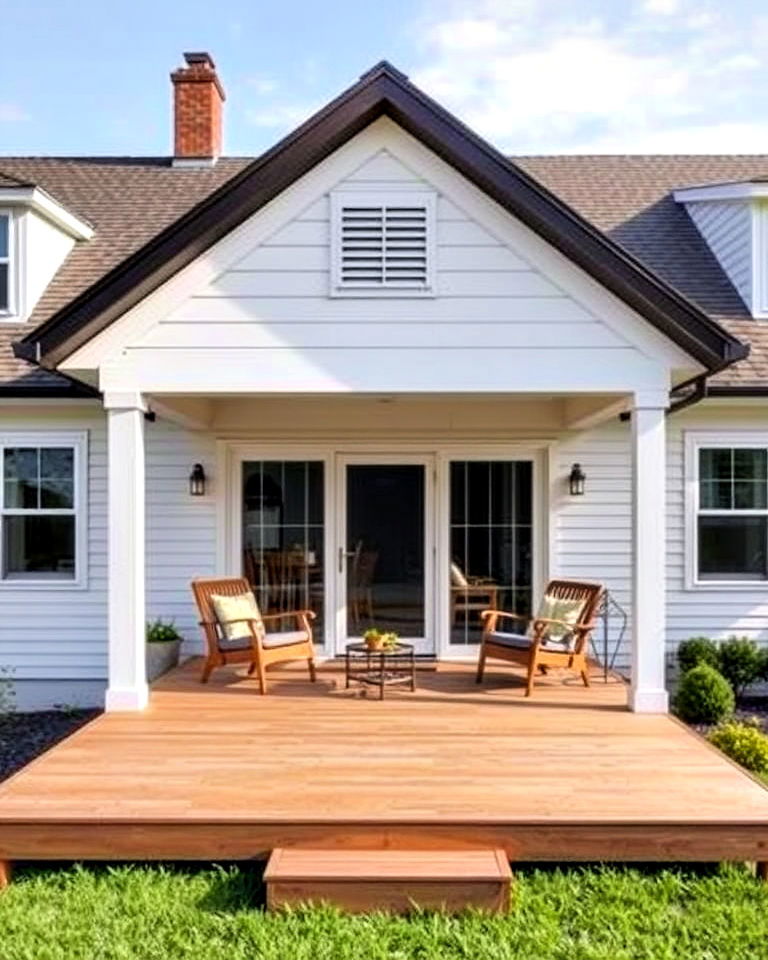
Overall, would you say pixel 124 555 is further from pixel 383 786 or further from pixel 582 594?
pixel 582 594

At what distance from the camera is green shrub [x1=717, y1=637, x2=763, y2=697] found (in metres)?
9.21

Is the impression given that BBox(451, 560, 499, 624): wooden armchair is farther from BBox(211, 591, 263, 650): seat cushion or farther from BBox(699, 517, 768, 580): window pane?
BBox(211, 591, 263, 650): seat cushion

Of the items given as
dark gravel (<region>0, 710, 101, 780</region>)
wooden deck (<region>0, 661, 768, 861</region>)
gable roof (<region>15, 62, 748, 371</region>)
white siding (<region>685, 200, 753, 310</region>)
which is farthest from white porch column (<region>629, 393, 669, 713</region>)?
dark gravel (<region>0, 710, 101, 780</region>)

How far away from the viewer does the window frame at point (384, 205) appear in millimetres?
7027

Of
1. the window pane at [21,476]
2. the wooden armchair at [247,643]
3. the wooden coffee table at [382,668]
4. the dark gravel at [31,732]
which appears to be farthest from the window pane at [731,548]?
the window pane at [21,476]

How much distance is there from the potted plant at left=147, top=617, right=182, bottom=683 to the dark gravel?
946 millimetres

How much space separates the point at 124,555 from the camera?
706cm

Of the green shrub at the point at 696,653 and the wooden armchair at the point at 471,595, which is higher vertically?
the wooden armchair at the point at 471,595

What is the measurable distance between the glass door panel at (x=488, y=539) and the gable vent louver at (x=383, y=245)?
10.2ft

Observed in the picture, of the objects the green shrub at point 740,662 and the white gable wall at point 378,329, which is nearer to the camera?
the white gable wall at point 378,329

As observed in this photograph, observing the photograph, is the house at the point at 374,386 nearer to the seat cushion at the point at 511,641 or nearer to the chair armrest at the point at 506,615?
the chair armrest at the point at 506,615

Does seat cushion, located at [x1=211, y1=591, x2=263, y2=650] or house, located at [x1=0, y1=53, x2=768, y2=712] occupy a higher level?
house, located at [x1=0, y1=53, x2=768, y2=712]

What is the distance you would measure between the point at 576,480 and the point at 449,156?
393 centimetres

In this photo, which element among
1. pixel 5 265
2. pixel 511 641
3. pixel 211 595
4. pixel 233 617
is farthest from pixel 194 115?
pixel 511 641
